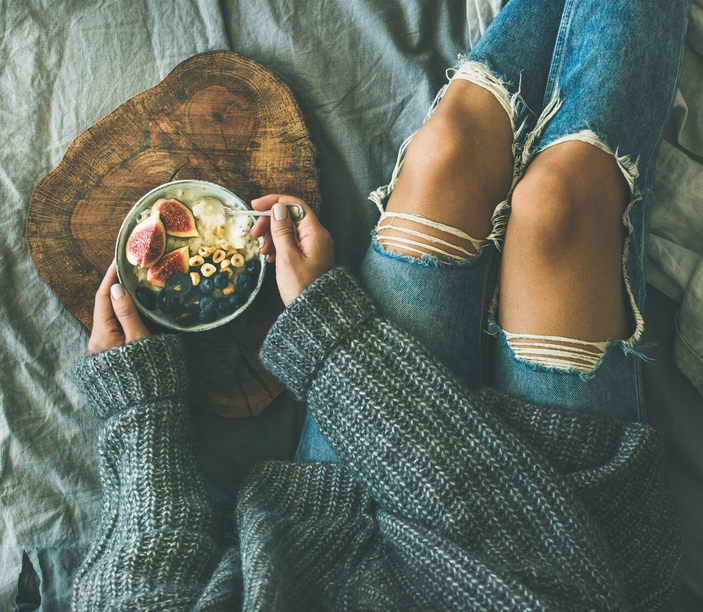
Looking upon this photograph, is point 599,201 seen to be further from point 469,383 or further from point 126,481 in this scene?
point 126,481

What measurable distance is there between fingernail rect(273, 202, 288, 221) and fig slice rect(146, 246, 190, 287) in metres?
0.21

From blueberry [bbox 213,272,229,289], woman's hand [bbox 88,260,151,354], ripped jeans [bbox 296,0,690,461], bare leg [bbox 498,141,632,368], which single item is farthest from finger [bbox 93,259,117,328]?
bare leg [bbox 498,141,632,368]

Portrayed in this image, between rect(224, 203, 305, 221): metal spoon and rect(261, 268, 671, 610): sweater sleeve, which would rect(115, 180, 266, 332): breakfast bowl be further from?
rect(261, 268, 671, 610): sweater sleeve

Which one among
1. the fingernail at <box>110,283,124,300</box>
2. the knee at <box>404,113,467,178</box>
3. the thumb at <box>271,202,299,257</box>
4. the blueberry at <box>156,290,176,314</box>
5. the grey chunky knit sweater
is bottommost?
the grey chunky knit sweater

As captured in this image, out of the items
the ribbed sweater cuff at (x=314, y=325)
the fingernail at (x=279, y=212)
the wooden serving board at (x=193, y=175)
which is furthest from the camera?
the wooden serving board at (x=193, y=175)

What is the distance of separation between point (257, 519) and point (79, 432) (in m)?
0.53

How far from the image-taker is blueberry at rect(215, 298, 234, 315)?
3.36 ft

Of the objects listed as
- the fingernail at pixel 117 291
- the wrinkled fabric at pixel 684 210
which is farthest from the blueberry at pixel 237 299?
the wrinkled fabric at pixel 684 210

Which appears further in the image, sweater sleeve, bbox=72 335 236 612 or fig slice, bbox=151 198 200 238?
fig slice, bbox=151 198 200 238

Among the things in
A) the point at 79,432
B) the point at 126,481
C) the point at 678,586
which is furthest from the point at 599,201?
the point at 79,432

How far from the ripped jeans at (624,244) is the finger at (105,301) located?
0.49m

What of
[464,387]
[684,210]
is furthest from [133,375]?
[684,210]

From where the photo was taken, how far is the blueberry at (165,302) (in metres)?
1.03

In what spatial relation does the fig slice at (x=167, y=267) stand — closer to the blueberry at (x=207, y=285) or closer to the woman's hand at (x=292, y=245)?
the blueberry at (x=207, y=285)
